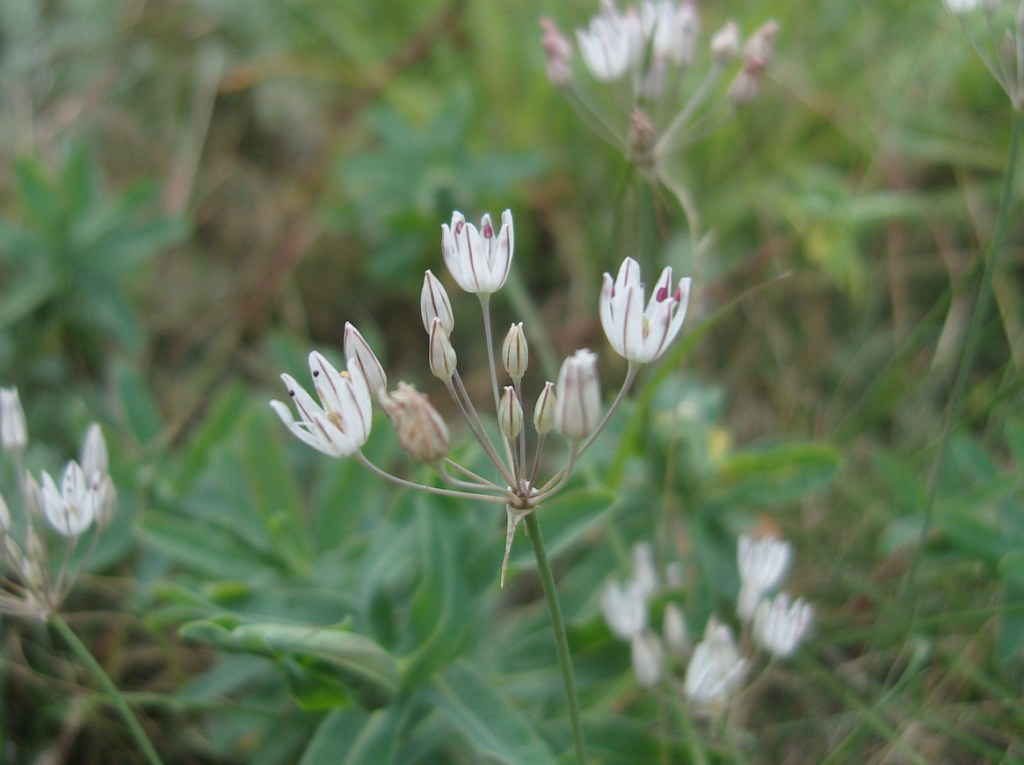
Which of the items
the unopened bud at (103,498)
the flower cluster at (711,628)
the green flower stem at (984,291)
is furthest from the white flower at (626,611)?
the unopened bud at (103,498)

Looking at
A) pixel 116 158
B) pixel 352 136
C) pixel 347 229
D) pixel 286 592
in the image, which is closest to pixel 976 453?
pixel 286 592

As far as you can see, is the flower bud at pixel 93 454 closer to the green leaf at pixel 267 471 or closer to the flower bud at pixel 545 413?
the green leaf at pixel 267 471

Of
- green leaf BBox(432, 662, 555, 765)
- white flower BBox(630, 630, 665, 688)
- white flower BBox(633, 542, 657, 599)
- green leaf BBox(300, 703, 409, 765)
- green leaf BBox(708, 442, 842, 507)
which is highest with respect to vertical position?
green leaf BBox(708, 442, 842, 507)

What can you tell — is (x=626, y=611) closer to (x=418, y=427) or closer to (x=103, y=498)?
(x=418, y=427)

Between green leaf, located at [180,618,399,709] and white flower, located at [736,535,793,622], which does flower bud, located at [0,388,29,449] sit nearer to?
green leaf, located at [180,618,399,709]

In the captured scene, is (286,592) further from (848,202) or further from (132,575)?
(848,202)

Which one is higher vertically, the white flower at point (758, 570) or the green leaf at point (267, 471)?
the green leaf at point (267, 471)

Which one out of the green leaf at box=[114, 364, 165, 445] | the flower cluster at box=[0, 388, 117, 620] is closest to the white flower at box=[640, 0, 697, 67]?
the flower cluster at box=[0, 388, 117, 620]
